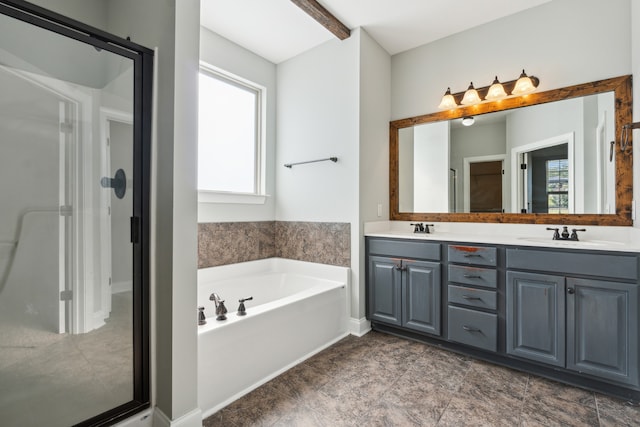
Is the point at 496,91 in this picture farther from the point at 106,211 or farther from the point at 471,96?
the point at 106,211

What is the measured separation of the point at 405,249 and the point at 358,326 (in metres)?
0.80

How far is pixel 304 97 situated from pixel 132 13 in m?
1.67

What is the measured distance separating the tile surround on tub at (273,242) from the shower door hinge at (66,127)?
1.43 m

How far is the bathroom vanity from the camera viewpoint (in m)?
1.83

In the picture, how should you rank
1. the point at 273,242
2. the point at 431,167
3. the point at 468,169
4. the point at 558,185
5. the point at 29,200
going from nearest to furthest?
1. the point at 29,200
2. the point at 558,185
3. the point at 468,169
4. the point at 431,167
5. the point at 273,242

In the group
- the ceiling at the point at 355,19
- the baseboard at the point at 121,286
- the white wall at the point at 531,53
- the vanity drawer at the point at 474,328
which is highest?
the ceiling at the point at 355,19

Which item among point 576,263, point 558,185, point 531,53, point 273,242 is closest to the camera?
point 576,263

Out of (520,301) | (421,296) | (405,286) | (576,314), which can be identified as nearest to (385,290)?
(405,286)

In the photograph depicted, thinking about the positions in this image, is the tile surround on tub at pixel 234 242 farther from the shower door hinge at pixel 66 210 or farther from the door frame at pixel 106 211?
the shower door hinge at pixel 66 210

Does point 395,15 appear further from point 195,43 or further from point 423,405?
point 423,405

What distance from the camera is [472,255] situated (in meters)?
2.33

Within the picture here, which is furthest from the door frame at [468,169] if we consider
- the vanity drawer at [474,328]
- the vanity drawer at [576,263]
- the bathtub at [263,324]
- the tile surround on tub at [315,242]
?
the bathtub at [263,324]

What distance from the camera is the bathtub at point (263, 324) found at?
1.73 meters

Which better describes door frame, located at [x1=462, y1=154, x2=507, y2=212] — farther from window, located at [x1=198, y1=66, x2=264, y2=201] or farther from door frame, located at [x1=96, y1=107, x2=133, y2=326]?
door frame, located at [x1=96, y1=107, x2=133, y2=326]
